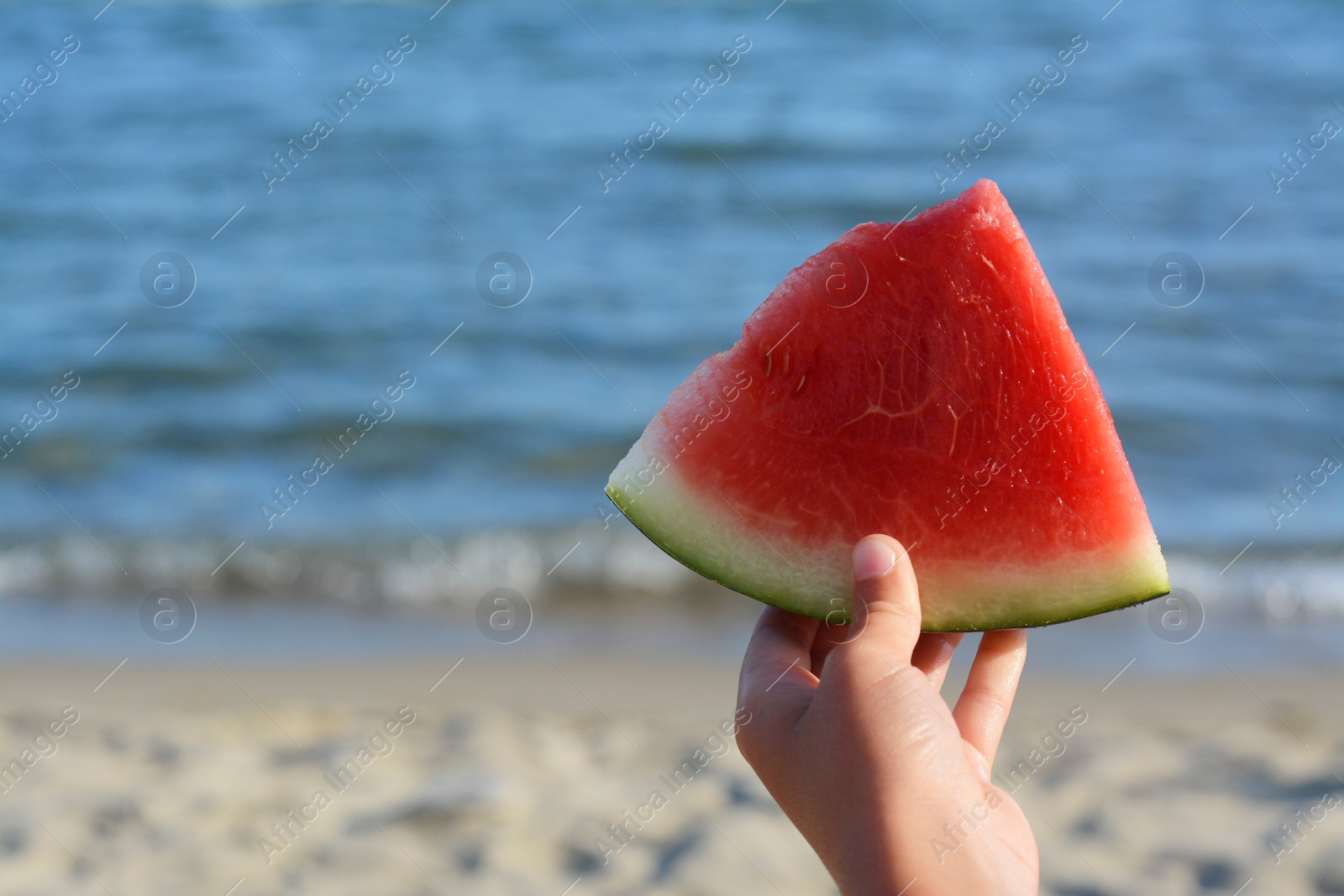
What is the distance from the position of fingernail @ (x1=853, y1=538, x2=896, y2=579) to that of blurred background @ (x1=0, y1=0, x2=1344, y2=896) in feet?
4.33

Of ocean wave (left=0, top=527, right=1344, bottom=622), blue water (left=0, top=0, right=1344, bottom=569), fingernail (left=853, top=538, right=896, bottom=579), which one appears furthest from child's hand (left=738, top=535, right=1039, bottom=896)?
blue water (left=0, top=0, right=1344, bottom=569)

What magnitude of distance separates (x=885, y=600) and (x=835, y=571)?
0.15 meters

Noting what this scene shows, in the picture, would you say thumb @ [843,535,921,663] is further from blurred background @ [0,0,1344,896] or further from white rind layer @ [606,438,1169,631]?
blurred background @ [0,0,1344,896]

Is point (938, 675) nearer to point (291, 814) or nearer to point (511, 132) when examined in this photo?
point (291, 814)

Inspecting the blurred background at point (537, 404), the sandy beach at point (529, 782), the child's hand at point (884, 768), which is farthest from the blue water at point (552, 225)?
the child's hand at point (884, 768)

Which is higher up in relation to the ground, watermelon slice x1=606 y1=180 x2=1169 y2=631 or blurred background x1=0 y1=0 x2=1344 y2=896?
watermelon slice x1=606 y1=180 x2=1169 y2=631

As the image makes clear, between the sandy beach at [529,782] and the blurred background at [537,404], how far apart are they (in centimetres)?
2

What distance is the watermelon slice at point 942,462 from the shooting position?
5.42 feet

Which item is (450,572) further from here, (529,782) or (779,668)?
(779,668)

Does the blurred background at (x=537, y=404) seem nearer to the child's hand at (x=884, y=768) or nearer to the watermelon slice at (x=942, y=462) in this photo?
the child's hand at (x=884, y=768)

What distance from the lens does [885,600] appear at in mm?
1551

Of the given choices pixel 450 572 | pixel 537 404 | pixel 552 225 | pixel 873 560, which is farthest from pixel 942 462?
pixel 552 225

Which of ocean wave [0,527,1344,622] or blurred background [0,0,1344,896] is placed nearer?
blurred background [0,0,1344,896]

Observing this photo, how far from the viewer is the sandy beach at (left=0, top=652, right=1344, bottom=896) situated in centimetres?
263
